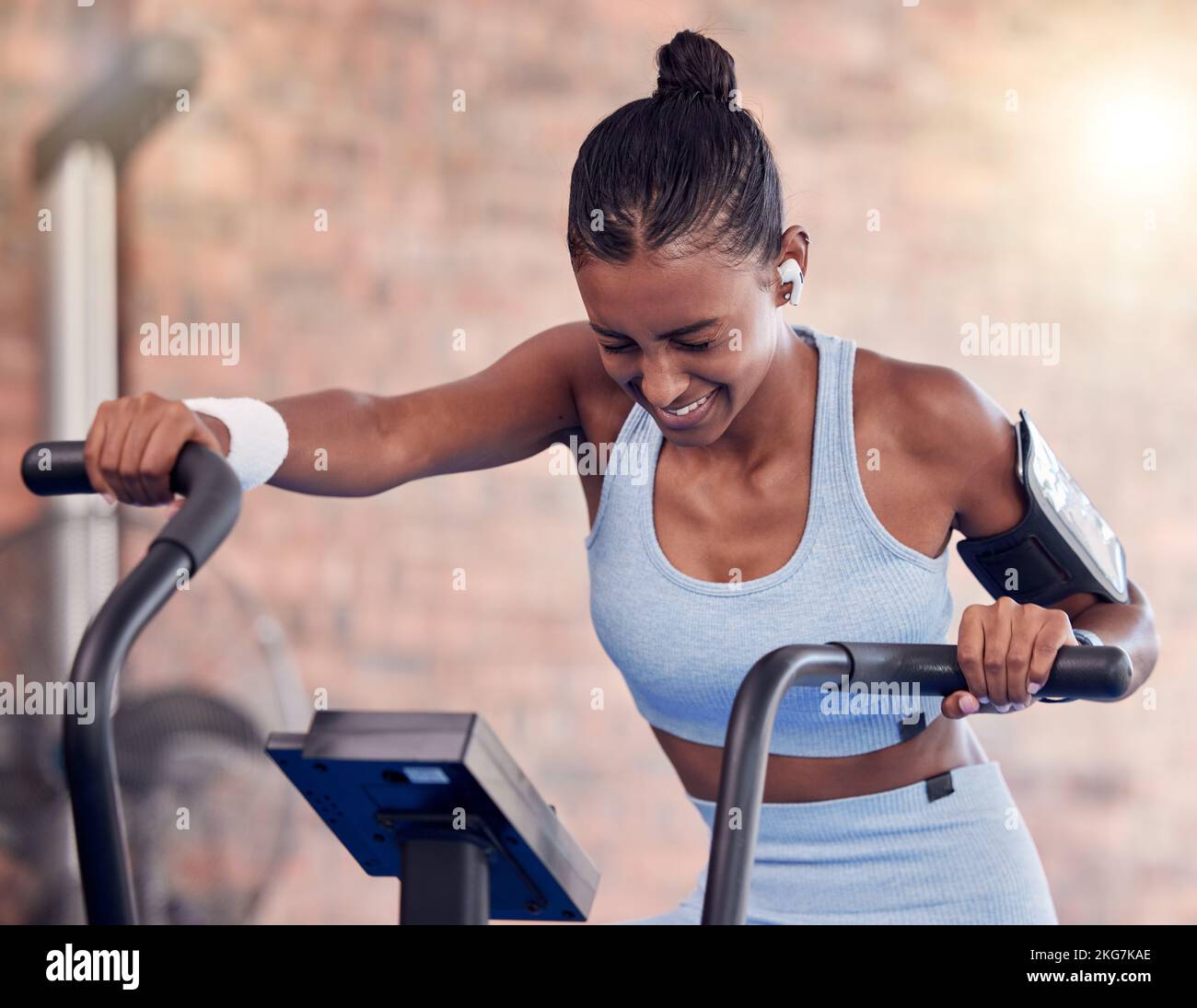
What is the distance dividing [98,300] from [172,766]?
3.59ft

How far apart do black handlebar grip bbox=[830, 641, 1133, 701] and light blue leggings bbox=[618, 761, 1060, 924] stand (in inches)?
18.7

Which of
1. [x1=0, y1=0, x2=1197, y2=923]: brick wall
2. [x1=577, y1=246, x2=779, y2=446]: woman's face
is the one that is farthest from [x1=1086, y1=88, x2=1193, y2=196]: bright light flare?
[x1=577, y1=246, x2=779, y2=446]: woman's face

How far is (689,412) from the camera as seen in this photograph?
1.29m

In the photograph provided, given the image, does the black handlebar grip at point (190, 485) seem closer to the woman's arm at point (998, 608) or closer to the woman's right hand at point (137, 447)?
the woman's right hand at point (137, 447)

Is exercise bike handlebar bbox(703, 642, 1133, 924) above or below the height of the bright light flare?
below

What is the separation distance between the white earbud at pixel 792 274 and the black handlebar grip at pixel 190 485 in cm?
67

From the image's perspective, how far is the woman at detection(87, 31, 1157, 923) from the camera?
1.29 meters

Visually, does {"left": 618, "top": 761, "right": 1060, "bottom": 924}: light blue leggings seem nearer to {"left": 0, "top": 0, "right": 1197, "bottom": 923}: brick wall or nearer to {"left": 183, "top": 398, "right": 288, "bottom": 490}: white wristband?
{"left": 183, "top": 398, "right": 288, "bottom": 490}: white wristband

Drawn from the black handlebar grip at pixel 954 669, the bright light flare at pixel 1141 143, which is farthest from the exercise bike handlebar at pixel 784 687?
the bright light flare at pixel 1141 143

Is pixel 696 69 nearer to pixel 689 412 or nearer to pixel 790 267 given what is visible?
pixel 790 267

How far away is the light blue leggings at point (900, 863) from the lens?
144cm

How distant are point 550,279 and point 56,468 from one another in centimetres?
219
